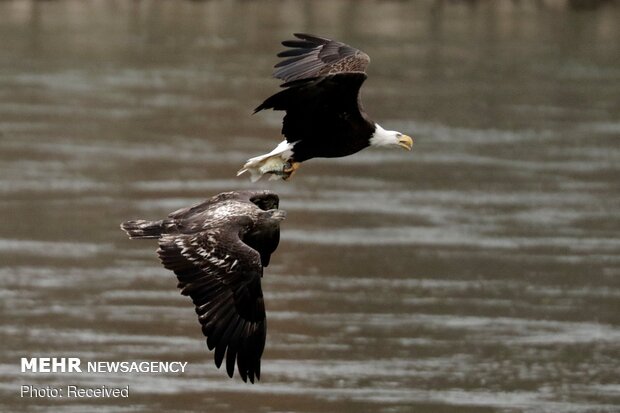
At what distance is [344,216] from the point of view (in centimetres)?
1933

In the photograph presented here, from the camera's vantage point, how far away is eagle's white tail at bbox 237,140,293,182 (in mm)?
9555

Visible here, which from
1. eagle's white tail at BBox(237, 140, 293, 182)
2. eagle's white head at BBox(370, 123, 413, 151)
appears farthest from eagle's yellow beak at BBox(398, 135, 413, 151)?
eagle's white tail at BBox(237, 140, 293, 182)

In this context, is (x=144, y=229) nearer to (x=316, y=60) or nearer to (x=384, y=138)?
(x=384, y=138)

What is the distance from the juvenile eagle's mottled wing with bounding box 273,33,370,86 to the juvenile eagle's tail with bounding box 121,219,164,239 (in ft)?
4.00

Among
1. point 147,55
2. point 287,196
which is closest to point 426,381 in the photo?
point 287,196

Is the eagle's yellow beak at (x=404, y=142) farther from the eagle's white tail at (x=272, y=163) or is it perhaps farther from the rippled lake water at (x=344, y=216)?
the rippled lake water at (x=344, y=216)

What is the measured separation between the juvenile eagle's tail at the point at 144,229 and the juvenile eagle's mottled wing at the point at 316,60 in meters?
1.22

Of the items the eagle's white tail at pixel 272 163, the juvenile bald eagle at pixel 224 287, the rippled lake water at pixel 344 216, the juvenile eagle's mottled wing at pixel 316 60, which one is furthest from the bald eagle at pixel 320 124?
the rippled lake water at pixel 344 216

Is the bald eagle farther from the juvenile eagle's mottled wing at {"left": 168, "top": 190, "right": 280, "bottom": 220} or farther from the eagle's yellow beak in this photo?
the juvenile eagle's mottled wing at {"left": 168, "top": 190, "right": 280, "bottom": 220}

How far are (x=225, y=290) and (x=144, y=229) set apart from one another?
0.66 m

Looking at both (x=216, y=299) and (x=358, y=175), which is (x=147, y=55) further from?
(x=216, y=299)

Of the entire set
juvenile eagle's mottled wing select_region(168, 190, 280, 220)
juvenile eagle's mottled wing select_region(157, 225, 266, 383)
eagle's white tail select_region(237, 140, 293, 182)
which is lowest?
juvenile eagle's mottled wing select_region(157, 225, 266, 383)

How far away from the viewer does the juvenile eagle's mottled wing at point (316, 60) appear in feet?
→ 33.0

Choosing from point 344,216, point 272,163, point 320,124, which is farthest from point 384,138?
point 344,216
